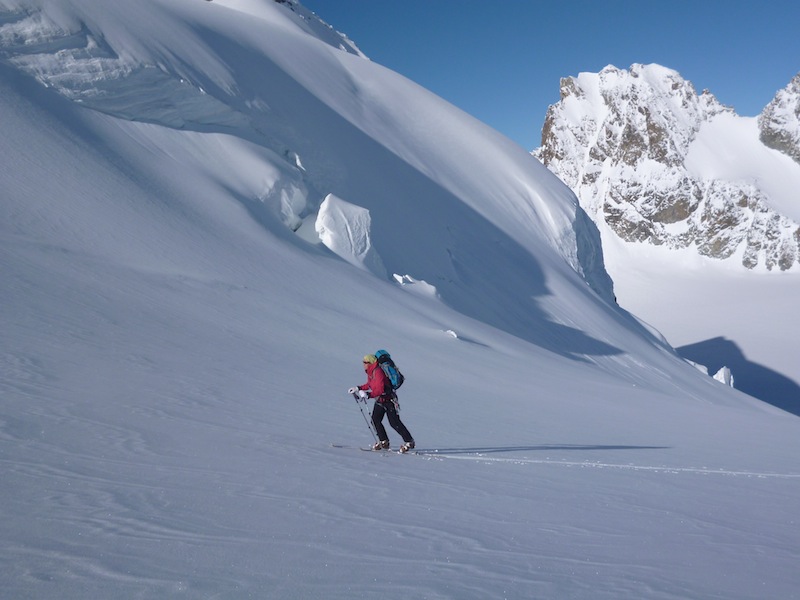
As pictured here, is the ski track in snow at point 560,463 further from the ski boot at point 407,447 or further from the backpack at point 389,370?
the backpack at point 389,370

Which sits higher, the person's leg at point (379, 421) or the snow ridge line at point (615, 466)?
the snow ridge line at point (615, 466)

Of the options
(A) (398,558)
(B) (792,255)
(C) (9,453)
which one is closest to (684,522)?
(A) (398,558)

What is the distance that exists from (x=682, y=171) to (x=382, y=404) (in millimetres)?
131932

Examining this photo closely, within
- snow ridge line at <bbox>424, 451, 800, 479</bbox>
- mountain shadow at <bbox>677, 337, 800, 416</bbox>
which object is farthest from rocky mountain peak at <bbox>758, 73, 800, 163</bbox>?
snow ridge line at <bbox>424, 451, 800, 479</bbox>

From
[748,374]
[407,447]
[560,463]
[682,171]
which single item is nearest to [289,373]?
[407,447]

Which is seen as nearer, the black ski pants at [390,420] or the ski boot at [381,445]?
the ski boot at [381,445]

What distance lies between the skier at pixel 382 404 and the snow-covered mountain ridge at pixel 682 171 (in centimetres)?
12368

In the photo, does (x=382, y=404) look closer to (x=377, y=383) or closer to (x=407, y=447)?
(x=377, y=383)

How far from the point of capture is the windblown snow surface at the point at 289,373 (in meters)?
3.88

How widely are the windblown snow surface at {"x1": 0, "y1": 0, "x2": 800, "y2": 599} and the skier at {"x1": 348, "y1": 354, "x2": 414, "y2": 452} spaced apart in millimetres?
338

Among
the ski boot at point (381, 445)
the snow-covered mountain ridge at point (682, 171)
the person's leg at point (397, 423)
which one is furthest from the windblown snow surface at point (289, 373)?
the snow-covered mountain ridge at point (682, 171)

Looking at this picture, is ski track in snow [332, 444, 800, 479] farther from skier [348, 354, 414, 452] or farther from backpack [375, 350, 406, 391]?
backpack [375, 350, 406, 391]

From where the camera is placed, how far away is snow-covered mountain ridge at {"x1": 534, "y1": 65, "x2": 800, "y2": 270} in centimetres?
12138

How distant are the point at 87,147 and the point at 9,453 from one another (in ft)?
48.9
